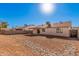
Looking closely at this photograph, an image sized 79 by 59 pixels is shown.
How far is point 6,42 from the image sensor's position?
520 inches

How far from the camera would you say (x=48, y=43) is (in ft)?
43.4

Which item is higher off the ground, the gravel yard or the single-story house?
the single-story house

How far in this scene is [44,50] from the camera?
13.2 meters

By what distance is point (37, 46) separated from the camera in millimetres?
13234

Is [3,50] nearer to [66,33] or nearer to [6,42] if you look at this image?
[6,42]

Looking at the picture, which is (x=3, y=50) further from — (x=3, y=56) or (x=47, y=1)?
(x=47, y=1)

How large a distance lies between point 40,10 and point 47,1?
0.56 feet

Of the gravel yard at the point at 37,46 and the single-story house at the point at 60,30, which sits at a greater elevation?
the single-story house at the point at 60,30

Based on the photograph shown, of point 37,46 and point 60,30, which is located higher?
point 60,30

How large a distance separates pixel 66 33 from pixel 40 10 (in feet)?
1.69

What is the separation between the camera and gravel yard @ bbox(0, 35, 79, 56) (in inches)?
519

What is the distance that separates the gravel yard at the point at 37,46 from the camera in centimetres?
1317

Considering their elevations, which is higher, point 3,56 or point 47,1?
point 47,1

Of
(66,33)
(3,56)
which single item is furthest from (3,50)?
(66,33)
